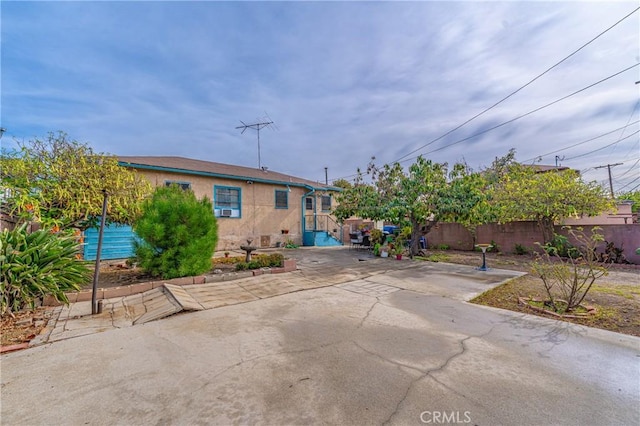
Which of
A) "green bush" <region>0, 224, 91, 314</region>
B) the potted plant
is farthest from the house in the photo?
Answer: "green bush" <region>0, 224, 91, 314</region>

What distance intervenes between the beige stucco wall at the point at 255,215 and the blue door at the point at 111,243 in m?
2.36

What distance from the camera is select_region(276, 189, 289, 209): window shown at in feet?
47.2

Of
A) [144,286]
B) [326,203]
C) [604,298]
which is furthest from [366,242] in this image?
[144,286]

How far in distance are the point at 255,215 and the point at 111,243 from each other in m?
5.83

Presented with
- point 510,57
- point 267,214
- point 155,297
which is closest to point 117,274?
point 155,297

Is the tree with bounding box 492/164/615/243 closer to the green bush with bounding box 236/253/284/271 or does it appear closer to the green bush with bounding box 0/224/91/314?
the green bush with bounding box 236/253/284/271

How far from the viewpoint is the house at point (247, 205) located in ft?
34.3

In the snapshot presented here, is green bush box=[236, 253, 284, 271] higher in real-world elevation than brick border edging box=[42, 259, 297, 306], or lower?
higher

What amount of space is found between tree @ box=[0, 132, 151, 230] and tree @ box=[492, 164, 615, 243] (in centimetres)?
1265

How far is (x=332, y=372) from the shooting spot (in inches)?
104

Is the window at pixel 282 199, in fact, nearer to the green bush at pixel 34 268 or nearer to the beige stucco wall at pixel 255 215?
the beige stucco wall at pixel 255 215

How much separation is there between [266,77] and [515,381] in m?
11.2

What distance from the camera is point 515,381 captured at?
98.0 inches

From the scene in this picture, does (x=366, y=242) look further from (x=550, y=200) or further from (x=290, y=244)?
(x=550, y=200)
